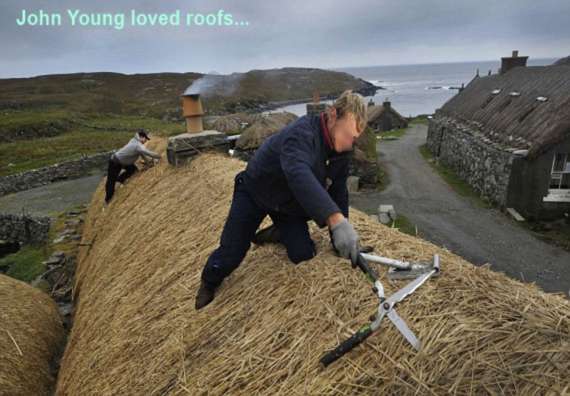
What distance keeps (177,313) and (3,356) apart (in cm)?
363

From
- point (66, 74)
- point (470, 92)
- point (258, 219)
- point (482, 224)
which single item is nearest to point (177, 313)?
point (258, 219)

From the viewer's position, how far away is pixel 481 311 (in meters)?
2.35

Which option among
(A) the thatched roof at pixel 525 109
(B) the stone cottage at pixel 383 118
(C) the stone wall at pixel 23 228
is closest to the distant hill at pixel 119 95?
(B) the stone cottage at pixel 383 118

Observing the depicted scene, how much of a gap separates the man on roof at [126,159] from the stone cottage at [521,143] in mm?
15502

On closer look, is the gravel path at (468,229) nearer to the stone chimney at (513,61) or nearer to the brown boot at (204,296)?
the brown boot at (204,296)

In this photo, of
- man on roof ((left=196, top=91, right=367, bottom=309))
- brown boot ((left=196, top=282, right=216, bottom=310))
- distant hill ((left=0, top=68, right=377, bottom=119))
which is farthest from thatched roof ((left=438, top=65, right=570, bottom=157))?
distant hill ((left=0, top=68, right=377, bottom=119))

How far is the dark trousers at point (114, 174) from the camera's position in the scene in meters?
9.69

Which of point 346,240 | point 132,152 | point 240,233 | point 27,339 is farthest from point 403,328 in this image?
point 132,152

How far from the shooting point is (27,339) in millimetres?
5988

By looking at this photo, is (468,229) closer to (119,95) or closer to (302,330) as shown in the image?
(302,330)

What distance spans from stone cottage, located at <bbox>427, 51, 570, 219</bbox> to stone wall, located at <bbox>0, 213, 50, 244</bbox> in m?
20.0

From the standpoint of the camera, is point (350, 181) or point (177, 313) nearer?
point (177, 313)

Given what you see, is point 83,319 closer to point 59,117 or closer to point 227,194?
point 227,194

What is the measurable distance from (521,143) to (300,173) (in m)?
18.0
